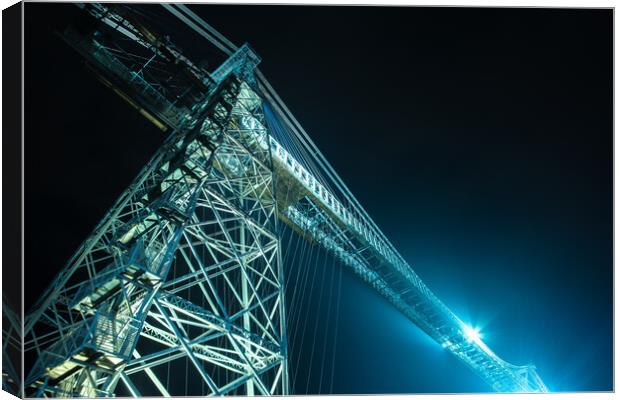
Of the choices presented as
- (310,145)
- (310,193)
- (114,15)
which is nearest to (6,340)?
(114,15)

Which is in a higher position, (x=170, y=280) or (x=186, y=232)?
(x=186, y=232)

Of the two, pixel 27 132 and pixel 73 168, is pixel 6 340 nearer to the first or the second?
pixel 27 132

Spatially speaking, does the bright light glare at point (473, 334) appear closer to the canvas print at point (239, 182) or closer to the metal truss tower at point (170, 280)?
the canvas print at point (239, 182)

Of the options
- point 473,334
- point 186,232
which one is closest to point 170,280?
point 186,232

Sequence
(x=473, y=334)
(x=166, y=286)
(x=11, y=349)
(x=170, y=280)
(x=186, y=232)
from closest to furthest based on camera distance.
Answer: (x=11, y=349) → (x=166, y=286) → (x=170, y=280) → (x=186, y=232) → (x=473, y=334)

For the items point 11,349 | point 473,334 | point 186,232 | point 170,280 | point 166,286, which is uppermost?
point 473,334

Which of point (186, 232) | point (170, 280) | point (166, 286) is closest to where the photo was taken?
point (166, 286)

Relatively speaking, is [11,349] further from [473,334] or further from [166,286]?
[473,334]
